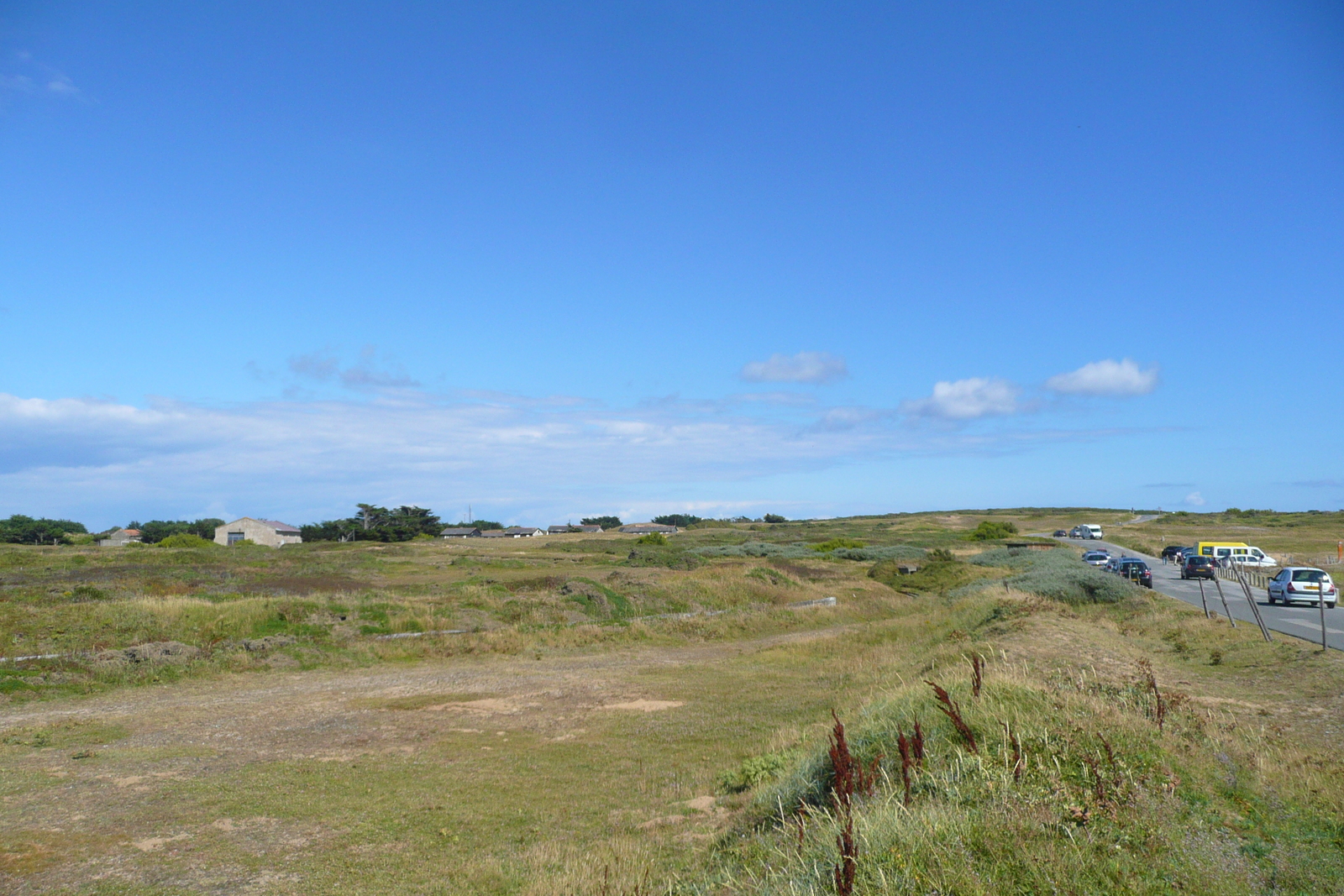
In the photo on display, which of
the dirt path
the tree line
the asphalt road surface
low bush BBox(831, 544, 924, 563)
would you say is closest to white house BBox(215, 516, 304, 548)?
the tree line

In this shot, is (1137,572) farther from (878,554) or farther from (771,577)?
(878,554)

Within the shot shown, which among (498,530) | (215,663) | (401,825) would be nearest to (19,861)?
(401,825)

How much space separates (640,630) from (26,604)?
20747 millimetres

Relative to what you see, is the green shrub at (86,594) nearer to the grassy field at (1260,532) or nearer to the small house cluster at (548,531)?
the grassy field at (1260,532)

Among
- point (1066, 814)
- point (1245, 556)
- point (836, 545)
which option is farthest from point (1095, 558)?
point (1066, 814)

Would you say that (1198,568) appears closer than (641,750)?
No

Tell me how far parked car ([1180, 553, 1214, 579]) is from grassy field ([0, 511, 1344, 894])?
17631 mm

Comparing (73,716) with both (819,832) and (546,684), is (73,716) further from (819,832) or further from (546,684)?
(819,832)

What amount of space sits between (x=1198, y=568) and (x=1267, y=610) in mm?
16347

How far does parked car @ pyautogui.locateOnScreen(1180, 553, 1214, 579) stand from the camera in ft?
143

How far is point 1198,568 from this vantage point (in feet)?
145

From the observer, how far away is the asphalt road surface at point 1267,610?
2194cm

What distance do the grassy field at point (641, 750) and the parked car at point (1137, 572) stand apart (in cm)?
959

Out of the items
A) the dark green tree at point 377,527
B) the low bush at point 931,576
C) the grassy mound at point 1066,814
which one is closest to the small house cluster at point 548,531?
the dark green tree at point 377,527
